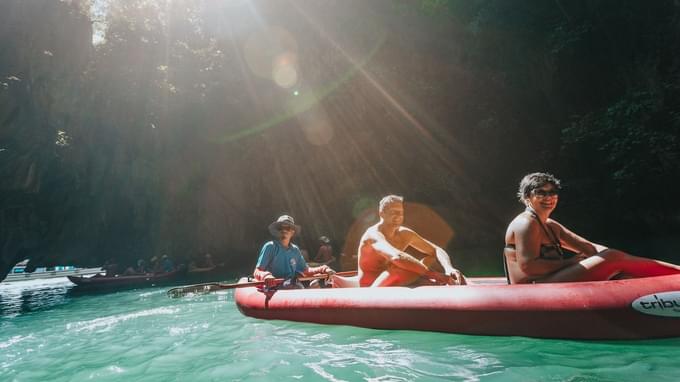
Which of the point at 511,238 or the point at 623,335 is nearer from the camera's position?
the point at 623,335

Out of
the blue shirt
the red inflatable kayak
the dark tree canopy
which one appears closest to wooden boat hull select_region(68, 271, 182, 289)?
the dark tree canopy

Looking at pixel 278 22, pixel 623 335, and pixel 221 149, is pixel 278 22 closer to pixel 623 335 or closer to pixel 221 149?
pixel 221 149

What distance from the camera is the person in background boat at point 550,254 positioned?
2.93m

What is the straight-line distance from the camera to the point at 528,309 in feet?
9.41

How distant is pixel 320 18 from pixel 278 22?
240 cm

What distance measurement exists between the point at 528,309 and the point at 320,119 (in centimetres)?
1671

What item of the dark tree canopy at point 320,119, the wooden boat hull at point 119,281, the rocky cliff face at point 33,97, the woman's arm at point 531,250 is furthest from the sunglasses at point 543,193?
the rocky cliff face at point 33,97

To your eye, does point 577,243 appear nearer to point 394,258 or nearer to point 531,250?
point 531,250

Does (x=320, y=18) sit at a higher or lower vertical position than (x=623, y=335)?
higher

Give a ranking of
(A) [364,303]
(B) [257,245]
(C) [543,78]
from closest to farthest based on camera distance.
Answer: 1. (A) [364,303]
2. (C) [543,78]
3. (B) [257,245]

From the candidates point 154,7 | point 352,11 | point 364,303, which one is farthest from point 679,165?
point 154,7

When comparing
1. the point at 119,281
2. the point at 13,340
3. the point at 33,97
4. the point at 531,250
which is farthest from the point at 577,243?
A: the point at 33,97

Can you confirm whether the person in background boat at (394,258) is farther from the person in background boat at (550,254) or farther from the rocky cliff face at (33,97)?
the rocky cliff face at (33,97)

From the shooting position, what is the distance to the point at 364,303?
143 inches
